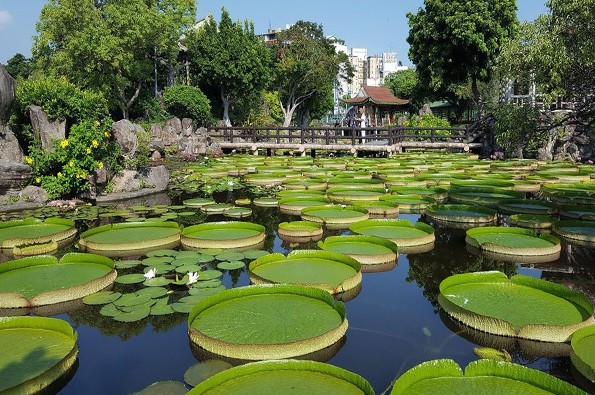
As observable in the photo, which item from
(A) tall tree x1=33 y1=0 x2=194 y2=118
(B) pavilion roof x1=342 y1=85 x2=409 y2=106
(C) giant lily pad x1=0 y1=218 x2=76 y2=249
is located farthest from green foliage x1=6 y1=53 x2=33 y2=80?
(C) giant lily pad x1=0 y1=218 x2=76 y2=249

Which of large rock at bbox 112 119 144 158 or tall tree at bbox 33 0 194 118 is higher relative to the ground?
tall tree at bbox 33 0 194 118

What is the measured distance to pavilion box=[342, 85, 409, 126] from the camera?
42625 mm

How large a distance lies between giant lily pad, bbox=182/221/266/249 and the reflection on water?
0.81 meters

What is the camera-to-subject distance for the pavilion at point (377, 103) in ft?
140

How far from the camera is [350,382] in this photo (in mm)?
2721

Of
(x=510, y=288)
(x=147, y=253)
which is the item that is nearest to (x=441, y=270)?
(x=510, y=288)

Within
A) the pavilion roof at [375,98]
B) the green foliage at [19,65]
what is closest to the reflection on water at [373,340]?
the pavilion roof at [375,98]

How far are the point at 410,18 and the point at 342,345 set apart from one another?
26.1m

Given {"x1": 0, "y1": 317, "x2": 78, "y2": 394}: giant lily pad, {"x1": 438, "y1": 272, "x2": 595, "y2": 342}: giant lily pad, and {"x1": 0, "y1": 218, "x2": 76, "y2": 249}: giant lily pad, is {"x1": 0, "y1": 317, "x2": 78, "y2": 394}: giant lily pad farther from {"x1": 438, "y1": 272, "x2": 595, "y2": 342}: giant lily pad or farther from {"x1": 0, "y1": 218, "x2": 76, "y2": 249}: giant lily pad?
{"x1": 438, "y1": 272, "x2": 595, "y2": 342}: giant lily pad

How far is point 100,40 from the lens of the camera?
954 inches

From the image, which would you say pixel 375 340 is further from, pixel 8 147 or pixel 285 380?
pixel 8 147

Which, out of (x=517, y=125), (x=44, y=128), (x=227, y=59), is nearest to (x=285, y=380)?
(x=517, y=125)

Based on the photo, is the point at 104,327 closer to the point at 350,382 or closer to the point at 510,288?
the point at 350,382

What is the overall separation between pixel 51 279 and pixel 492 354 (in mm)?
4065
